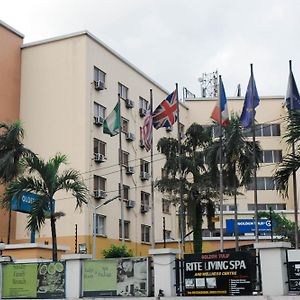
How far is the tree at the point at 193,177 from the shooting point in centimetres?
3434

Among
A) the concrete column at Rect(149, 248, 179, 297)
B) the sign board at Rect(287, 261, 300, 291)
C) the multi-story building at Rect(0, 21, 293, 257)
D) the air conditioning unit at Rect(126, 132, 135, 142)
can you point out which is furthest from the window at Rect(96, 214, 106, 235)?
the sign board at Rect(287, 261, 300, 291)

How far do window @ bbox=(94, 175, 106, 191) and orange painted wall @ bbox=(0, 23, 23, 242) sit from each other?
20.8ft

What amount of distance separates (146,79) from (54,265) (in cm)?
3311

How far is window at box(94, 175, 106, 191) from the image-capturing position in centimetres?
4097

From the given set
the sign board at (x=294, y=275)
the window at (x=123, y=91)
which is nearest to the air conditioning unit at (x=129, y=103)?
the window at (x=123, y=91)

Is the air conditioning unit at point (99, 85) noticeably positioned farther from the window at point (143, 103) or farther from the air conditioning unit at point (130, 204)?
the air conditioning unit at point (130, 204)

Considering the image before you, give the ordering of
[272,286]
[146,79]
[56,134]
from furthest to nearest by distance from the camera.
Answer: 1. [146,79]
2. [56,134]
3. [272,286]

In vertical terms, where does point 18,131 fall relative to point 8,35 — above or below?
below

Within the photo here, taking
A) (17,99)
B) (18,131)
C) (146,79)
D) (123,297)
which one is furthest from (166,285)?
(146,79)

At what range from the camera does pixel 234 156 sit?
34094mm

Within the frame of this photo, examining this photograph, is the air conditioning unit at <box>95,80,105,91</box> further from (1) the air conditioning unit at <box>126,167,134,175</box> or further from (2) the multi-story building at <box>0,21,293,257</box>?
(1) the air conditioning unit at <box>126,167,134,175</box>

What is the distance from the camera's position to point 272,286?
1579cm

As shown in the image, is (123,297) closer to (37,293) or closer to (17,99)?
(37,293)

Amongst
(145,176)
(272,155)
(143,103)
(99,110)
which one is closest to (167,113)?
(99,110)
